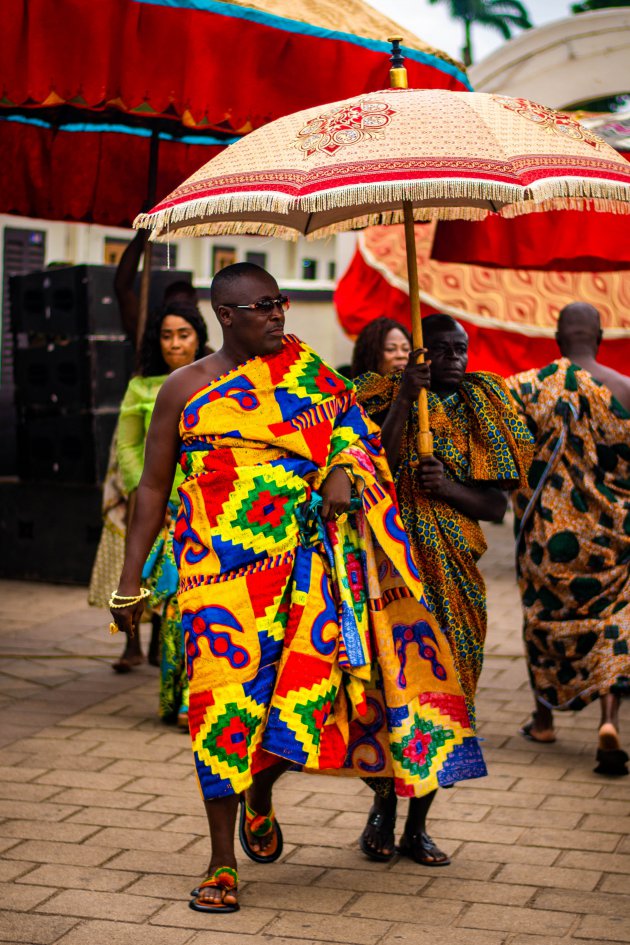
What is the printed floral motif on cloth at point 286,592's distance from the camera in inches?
154

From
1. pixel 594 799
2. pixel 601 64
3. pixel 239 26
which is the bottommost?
pixel 594 799

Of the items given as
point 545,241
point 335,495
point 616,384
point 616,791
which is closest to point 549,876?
point 616,791

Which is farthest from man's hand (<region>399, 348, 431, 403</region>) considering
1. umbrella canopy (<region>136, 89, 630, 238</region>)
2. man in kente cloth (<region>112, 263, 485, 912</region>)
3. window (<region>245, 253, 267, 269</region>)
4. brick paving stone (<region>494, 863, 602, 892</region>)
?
window (<region>245, 253, 267, 269</region>)

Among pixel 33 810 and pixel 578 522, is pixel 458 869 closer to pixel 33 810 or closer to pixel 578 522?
pixel 33 810

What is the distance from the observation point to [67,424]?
33.1ft

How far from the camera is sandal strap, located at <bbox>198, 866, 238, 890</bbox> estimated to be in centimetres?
392

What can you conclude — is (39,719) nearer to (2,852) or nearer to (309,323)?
(2,852)

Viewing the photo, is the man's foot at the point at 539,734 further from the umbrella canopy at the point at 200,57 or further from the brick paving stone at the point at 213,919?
the umbrella canopy at the point at 200,57

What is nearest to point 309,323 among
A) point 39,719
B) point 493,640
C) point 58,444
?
point 58,444

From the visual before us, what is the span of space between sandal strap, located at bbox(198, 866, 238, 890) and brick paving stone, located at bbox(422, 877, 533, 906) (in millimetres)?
586

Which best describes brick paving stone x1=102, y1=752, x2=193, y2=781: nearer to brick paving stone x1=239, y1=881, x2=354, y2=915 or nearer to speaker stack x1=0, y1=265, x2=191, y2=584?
brick paving stone x1=239, y1=881, x2=354, y2=915

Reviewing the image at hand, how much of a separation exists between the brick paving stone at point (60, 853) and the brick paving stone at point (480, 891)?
3.45ft

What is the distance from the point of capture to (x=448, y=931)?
12.3ft

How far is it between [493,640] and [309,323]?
24.6 ft
